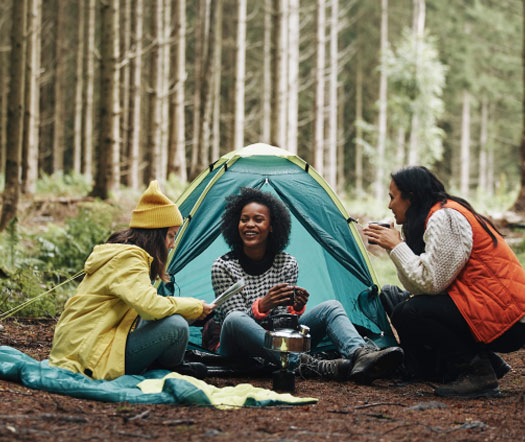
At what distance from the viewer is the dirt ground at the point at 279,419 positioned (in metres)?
2.66

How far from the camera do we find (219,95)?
75.5ft

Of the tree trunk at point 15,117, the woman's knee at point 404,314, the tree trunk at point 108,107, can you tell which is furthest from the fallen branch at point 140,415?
Result: the tree trunk at point 108,107

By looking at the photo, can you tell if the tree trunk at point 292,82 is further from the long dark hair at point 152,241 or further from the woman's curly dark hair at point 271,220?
the long dark hair at point 152,241

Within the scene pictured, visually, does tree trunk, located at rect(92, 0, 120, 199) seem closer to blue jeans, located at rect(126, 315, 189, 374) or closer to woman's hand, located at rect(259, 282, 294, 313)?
woman's hand, located at rect(259, 282, 294, 313)

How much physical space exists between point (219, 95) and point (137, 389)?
2032 cm

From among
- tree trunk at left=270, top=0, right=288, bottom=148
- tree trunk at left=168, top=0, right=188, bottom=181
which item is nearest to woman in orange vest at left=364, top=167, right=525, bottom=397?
tree trunk at left=270, top=0, right=288, bottom=148

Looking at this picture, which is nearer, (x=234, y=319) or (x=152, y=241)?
(x=152, y=241)

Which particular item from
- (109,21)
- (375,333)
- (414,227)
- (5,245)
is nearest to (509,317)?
(414,227)

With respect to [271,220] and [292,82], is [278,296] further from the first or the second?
[292,82]

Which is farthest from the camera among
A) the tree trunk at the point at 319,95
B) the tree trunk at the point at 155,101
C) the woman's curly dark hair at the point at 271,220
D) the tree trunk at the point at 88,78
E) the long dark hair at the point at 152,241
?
the tree trunk at the point at 88,78

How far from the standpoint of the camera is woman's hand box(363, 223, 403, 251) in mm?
3854

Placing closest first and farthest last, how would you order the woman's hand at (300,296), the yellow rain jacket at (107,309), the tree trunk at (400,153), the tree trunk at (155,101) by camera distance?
the yellow rain jacket at (107,309) → the woman's hand at (300,296) → the tree trunk at (155,101) → the tree trunk at (400,153)

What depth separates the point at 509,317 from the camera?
3.61m

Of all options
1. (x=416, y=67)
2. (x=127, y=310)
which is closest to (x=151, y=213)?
(x=127, y=310)
